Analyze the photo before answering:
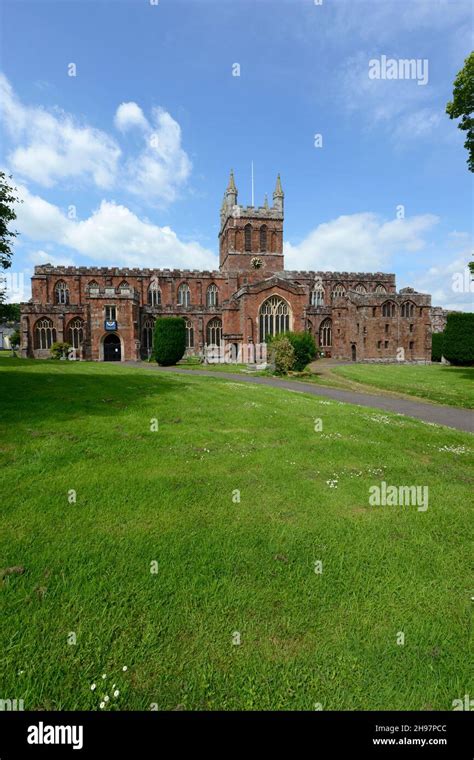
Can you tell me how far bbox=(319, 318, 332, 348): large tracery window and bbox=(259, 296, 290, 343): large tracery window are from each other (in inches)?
467

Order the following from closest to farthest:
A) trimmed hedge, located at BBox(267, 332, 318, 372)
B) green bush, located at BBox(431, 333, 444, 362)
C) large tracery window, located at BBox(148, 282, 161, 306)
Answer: trimmed hedge, located at BBox(267, 332, 318, 372), green bush, located at BBox(431, 333, 444, 362), large tracery window, located at BBox(148, 282, 161, 306)

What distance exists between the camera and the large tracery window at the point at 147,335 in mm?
47709

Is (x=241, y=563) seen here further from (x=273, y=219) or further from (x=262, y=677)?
(x=273, y=219)

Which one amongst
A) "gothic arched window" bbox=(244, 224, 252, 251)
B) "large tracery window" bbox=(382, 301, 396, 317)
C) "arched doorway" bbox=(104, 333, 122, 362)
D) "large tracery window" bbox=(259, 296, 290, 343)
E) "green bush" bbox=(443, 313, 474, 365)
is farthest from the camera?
"gothic arched window" bbox=(244, 224, 252, 251)

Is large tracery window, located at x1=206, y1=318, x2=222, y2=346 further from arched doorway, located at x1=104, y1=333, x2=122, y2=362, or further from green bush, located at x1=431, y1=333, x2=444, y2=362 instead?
green bush, located at x1=431, y1=333, x2=444, y2=362

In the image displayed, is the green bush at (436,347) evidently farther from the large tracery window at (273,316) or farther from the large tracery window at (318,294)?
the large tracery window at (273,316)

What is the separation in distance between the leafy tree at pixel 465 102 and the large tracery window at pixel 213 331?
33949 millimetres

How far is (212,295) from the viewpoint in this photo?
5644 centimetres

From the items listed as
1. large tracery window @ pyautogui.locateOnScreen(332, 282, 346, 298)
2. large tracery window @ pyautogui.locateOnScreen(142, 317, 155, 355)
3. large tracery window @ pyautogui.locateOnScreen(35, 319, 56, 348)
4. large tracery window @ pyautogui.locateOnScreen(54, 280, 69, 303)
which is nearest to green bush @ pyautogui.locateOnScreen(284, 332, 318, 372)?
large tracery window @ pyautogui.locateOnScreen(142, 317, 155, 355)

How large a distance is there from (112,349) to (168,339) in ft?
48.9

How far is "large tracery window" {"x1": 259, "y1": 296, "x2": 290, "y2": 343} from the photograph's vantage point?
139 ft

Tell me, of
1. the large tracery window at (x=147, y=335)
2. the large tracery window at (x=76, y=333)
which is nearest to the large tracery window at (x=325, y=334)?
the large tracery window at (x=147, y=335)

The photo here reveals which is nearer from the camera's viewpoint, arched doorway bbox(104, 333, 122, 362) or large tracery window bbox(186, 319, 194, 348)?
arched doorway bbox(104, 333, 122, 362)
